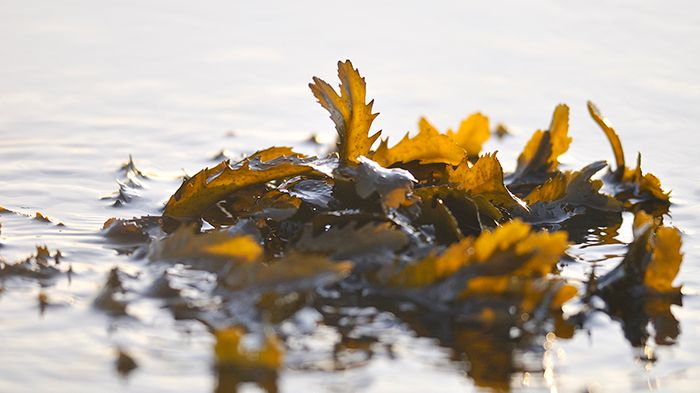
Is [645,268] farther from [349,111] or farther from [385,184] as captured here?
[349,111]

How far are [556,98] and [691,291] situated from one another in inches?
58.4

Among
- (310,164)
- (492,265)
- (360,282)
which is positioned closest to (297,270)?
(360,282)

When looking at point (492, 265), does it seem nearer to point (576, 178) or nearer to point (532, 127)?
point (576, 178)

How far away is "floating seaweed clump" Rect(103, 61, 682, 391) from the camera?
175 centimetres

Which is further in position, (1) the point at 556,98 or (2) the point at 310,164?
(1) the point at 556,98

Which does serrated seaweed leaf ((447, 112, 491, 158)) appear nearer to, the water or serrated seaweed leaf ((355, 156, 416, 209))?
the water

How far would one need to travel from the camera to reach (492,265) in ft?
5.94

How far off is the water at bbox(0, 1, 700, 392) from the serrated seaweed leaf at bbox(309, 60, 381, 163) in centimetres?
49

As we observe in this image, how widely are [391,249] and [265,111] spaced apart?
56.1 inches

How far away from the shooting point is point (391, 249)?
1961 mm

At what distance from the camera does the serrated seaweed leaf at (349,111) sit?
86.2 inches

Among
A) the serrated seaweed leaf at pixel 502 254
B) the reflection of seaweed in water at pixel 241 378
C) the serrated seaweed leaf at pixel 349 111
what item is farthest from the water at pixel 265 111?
the serrated seaweed leaf at pixel 349 111

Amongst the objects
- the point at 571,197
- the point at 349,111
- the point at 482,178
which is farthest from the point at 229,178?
the point at 571,197

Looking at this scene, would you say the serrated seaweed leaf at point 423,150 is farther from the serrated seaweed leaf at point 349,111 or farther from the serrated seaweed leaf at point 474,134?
the serrated seaweed leaf at point 474,134
